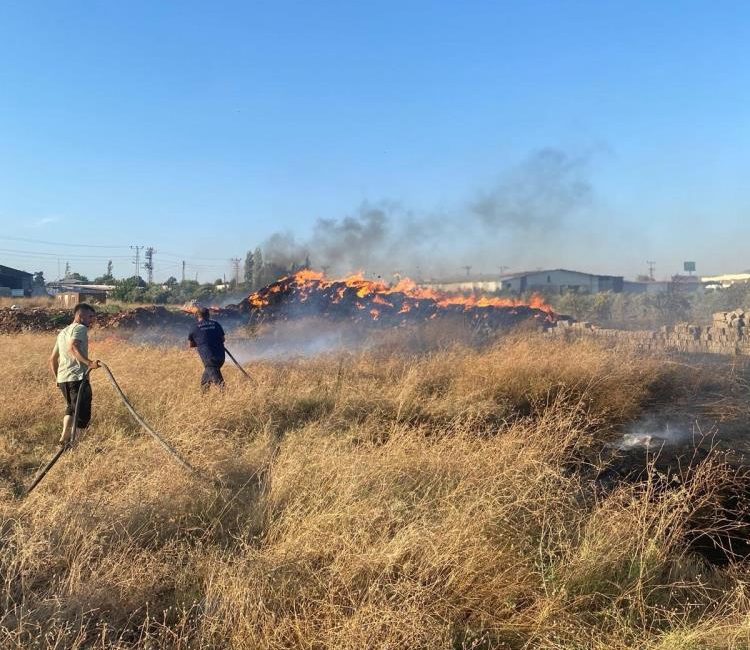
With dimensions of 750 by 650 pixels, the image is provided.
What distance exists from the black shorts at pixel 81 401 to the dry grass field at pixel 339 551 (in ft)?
0.80

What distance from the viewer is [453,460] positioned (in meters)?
4.81

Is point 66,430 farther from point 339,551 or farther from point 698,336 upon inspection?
point 698,336

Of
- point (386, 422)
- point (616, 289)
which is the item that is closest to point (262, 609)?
point (386, 422)

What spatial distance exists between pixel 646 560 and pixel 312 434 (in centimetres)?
360

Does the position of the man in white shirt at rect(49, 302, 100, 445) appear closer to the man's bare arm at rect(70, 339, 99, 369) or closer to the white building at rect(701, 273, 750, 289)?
the man's bare arm at rect(70, 339, 99, 369)

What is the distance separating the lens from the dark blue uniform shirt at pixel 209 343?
346 inches

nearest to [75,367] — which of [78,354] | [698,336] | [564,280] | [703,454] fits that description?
[78,354]

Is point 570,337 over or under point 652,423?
over

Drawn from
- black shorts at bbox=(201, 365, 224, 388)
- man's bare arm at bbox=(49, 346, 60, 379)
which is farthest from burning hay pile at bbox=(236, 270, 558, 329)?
man's bare arm at bbox=(49, 346, 60, 379)

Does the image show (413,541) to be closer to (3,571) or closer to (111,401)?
(3,571)

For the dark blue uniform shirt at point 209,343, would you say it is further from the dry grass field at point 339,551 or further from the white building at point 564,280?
the white building at point 564,280

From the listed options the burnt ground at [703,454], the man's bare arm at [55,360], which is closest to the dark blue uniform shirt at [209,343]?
the man's bare arm at [55,360]

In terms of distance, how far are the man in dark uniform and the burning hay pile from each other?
462 inches

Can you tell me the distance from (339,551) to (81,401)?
14.7 feet
